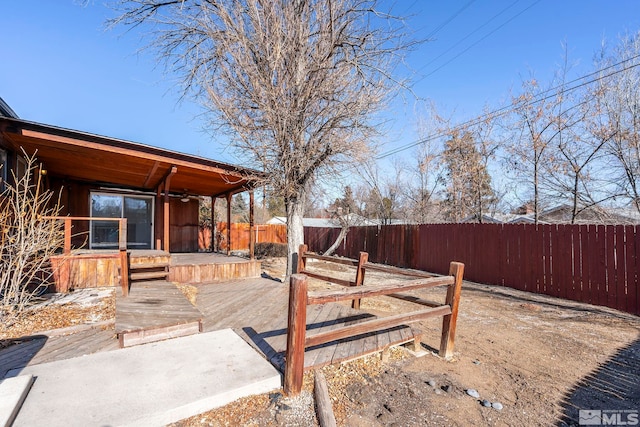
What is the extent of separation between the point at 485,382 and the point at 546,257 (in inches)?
235

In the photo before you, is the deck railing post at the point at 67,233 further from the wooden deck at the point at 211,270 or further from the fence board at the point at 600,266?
the fence board at the point at 600,266

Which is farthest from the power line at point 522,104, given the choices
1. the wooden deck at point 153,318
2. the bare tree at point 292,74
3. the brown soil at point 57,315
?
the brown soil at point 57,315

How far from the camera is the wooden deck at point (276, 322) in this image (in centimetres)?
297

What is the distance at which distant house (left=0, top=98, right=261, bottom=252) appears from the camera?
536 cm

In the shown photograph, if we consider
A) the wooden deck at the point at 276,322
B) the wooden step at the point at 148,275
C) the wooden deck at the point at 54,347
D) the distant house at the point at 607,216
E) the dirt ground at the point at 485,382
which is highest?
the distant house at the point at 607,216

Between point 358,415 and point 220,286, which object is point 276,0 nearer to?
point 220,286

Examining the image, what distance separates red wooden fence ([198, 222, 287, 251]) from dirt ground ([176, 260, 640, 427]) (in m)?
12.7

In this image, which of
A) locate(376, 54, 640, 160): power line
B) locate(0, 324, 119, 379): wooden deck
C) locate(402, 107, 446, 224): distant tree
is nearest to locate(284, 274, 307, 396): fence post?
locate(0, 324, 119, 379): wooden deck

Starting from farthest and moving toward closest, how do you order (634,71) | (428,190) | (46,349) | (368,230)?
(428,190), (368,230), (634,71), (46,349)

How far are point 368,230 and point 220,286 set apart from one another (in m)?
9.60

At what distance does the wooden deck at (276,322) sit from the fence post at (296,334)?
0.68 feet

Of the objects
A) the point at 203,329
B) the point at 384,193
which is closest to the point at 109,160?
the point at 203,329

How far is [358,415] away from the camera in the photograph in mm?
2361

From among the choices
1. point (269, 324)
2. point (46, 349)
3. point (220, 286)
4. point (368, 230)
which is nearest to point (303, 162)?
point (220, 286)
